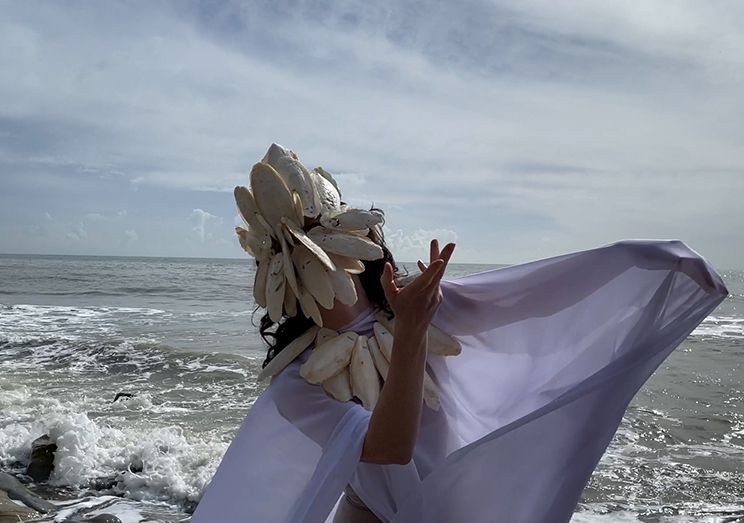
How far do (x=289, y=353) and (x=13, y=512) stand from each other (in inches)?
170

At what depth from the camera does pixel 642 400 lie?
966cm

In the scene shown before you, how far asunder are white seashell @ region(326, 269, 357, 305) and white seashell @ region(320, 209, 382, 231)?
0.14 metres

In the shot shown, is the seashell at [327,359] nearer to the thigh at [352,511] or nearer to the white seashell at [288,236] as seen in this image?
the white seashell at [288,236]

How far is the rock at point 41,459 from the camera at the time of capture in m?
6.50

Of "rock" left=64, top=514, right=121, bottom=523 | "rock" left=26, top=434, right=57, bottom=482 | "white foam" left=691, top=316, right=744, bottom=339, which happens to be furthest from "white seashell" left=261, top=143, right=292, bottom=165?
"white foam" left=691, top=316, right=744, bottom=339

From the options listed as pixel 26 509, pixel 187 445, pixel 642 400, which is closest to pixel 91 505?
pixel 26 509

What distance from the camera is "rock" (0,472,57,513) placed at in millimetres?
5491

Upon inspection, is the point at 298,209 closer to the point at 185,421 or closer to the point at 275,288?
the point at 275,288

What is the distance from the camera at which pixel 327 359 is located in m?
1.90

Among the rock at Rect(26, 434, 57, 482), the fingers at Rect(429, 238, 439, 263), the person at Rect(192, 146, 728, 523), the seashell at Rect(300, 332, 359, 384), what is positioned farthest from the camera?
the rock at Rect(26, 434, 57, 482)

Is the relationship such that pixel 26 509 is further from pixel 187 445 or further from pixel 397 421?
pixel 397 421

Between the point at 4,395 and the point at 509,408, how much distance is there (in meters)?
9.25

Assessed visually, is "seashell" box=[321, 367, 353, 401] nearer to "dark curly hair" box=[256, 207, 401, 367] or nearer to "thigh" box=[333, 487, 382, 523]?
"dark curly hair" box=[256, 207, 401, 367]

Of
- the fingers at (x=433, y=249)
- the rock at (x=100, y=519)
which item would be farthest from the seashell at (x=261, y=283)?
the rock at (x=100, y=519)
